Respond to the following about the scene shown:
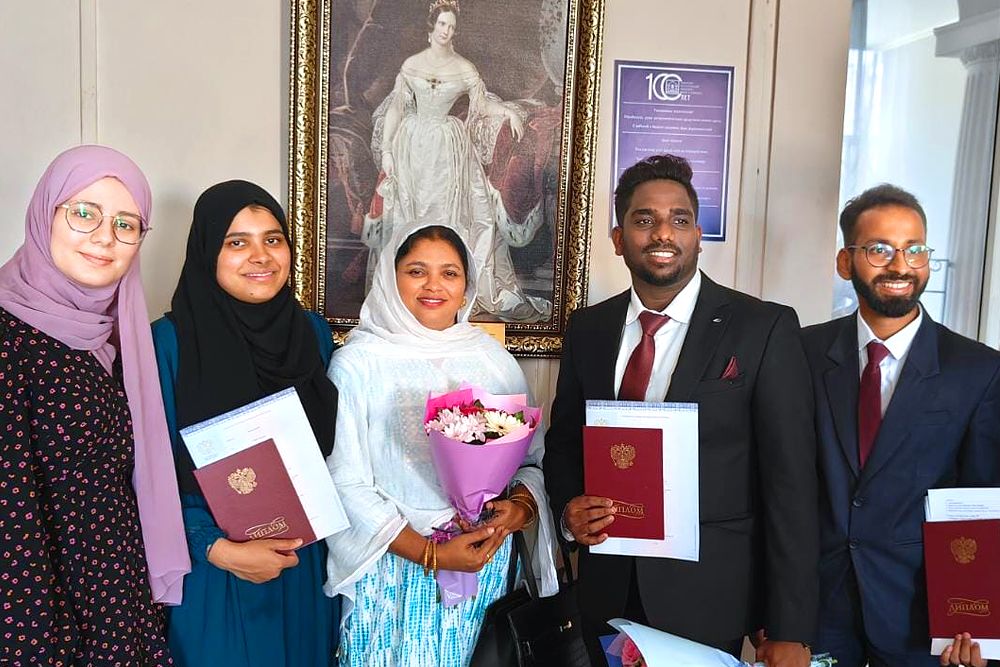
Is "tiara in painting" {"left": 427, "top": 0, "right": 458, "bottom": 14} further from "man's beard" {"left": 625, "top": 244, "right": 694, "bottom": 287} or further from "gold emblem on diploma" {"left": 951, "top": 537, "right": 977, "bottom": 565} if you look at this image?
"gold emblem on diploma" {"left": 951, "top": 537, "right": 977, "bottom": 565}

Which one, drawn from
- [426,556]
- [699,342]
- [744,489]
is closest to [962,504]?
[744,489]

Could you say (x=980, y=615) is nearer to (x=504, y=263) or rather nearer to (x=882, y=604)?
(x=882, y=604)

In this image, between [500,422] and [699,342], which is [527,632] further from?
[699,342]

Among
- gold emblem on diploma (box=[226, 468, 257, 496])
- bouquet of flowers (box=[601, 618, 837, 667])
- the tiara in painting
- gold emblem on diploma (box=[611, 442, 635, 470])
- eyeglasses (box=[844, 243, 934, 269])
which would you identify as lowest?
bouquet of flowers (box=[601, 618, 837, 667])

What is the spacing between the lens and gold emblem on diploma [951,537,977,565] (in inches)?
72.5

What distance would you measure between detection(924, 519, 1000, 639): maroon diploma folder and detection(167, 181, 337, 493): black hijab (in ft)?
5.28

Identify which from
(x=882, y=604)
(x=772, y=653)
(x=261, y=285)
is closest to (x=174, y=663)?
(x=261, y=285)

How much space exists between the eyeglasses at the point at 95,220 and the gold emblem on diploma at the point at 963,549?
214 centimetres

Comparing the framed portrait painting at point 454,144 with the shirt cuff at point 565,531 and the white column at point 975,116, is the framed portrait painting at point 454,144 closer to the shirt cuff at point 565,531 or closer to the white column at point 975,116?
the shirt cuff at point 565,531

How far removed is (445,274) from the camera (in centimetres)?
220

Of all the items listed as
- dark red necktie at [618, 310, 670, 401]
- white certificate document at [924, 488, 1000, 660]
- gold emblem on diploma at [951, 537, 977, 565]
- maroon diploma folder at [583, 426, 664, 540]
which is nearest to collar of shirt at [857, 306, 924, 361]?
white certificate document at [924, 488, 1000, 660]

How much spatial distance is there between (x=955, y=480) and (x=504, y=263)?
162cm

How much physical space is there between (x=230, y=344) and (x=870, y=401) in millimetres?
1701

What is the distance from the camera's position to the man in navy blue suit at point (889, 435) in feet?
6.31
